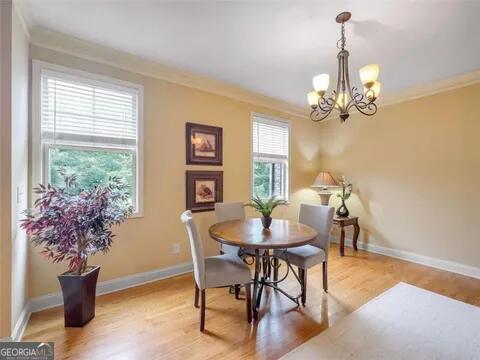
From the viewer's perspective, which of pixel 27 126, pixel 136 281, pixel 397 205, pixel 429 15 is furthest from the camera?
pixel 397 205

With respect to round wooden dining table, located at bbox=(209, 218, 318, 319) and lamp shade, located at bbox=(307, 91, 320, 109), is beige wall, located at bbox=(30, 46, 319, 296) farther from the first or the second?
lamp shade, located at bbox=(307, 91, 320, 109)

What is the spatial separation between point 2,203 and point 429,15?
3420 mm

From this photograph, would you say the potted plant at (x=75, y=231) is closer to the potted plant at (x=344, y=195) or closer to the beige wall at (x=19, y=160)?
the beige wall at (x=19, y=160)

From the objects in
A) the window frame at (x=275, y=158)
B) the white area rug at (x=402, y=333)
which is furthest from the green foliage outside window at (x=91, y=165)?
the white area rug at (x=402, y=333)

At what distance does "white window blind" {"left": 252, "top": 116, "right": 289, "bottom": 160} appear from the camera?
3965 mm

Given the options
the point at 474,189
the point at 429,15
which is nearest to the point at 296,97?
the point at 429,15

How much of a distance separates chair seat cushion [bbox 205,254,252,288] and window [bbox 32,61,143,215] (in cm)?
121

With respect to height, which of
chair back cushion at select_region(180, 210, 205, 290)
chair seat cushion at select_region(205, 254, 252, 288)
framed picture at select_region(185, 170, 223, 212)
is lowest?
chair seat cushion at select_region(205, 254, 252, 288)

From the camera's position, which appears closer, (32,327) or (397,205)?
(32,327)

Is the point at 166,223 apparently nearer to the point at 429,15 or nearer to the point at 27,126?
the point at 27,126

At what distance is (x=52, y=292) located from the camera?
7.61ft

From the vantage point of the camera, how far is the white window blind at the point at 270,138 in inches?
156

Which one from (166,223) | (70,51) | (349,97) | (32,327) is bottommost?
(32,327)

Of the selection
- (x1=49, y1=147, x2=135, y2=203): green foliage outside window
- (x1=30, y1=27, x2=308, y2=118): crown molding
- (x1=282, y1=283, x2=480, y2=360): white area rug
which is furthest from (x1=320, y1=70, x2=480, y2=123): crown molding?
(x1=49, y1=147, x2=135, y2=203): green foliage outside window
